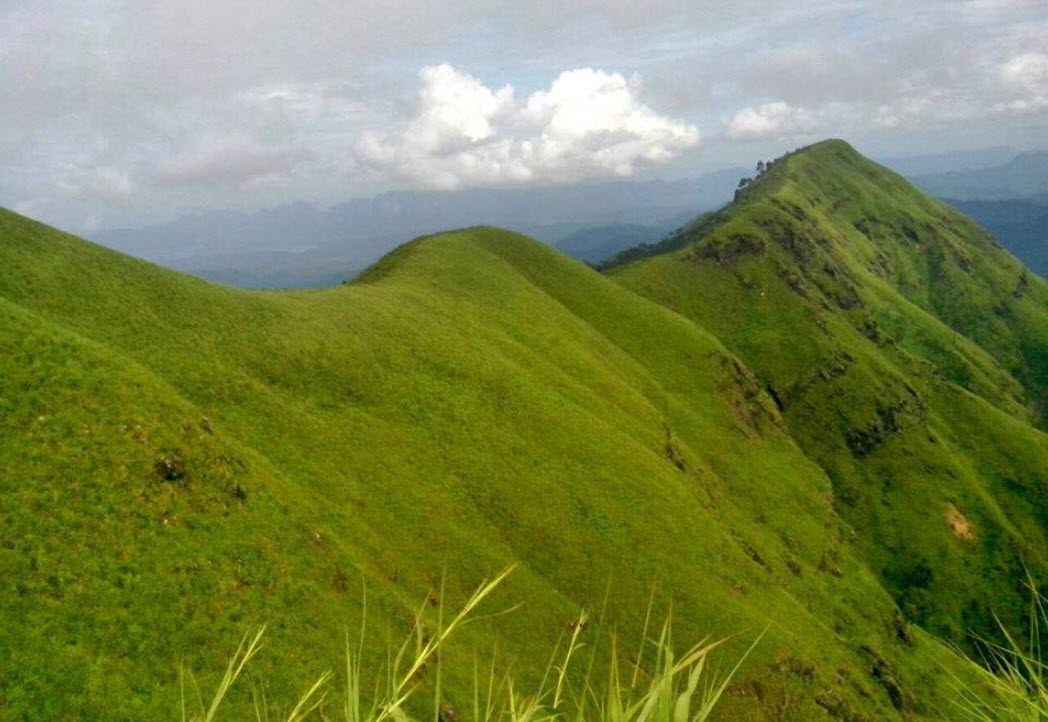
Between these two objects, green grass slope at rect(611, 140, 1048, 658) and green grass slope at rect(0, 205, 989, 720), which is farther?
green grass slope at rect(611, 140, 1048, 658)

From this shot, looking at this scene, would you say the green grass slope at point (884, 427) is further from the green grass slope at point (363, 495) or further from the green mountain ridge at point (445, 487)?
the green grass slope at point (363, 495)

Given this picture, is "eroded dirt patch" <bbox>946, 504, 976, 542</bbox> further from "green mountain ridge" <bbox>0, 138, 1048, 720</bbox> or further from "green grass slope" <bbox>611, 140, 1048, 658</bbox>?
"green mountain ridge" <bbox>0, 138, 1048, 720</bbox>

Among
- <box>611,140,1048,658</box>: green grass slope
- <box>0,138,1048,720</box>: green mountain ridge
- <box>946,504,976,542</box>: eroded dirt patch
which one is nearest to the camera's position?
<box>0,138,1048,720</box>: green mountain ridge

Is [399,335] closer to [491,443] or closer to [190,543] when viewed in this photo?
[491,443]

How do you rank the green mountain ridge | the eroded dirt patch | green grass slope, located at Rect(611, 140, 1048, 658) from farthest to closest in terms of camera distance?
the eroded dirt patch → green grass slope, located at Rect(611, 140, 1048, 658) → the green mountain ridge

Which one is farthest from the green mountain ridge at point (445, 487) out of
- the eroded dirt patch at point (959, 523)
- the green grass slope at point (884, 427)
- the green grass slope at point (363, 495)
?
the green grass slope at point (884, 427)

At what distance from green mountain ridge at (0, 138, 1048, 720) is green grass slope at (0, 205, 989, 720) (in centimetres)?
19

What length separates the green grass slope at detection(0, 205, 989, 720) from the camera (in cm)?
2845

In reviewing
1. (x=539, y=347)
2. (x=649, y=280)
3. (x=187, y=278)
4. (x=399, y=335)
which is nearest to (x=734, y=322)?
(x=649, y=280)

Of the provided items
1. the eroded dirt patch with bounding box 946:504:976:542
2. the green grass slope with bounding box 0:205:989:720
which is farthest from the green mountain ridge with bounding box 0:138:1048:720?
the eroded dirt patch with bounding box 946:504:976:542

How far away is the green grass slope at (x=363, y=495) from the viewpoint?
93.4 feet

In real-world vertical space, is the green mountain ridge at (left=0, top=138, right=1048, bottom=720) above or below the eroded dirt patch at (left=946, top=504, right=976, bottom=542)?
above

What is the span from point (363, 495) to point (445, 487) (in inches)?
326

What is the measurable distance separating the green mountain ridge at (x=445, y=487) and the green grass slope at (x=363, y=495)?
195 millimetres
